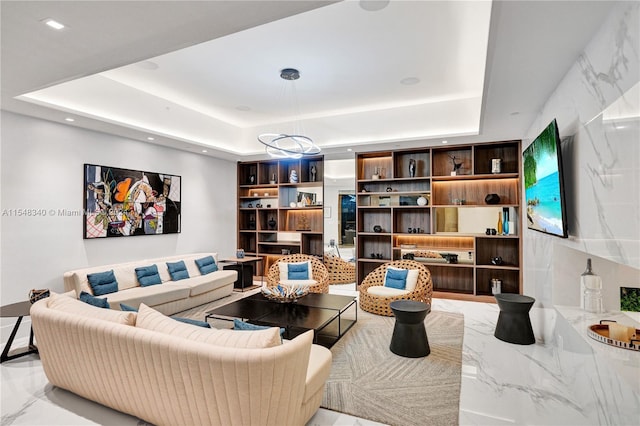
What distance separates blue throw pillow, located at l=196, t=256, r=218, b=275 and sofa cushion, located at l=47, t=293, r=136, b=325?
3.14 m

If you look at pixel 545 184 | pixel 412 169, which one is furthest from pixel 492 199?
pixel 545 184

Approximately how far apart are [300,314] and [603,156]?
312cm

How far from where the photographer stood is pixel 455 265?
5.98 meters

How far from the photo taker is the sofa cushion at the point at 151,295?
4477 mm

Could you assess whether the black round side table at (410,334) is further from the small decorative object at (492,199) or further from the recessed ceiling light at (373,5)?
the small decorative object at (492,199)

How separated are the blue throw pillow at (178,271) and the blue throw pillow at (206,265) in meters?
0.32

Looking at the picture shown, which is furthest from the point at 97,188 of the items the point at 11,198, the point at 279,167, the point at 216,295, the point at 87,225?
the point at 279,167

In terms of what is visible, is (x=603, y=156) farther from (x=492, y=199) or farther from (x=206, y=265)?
(x=206, y=265)

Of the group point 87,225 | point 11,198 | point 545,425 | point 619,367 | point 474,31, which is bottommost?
point 545,425

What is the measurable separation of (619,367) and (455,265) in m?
4.07

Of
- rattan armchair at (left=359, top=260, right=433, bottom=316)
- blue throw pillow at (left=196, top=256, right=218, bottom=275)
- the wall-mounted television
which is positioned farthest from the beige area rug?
blue throw pillow at (left=196, top=256, right=218, bottom=275)

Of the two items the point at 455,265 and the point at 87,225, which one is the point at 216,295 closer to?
the point at 87,225

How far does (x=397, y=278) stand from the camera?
523cm

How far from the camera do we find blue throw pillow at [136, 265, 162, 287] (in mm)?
5094
